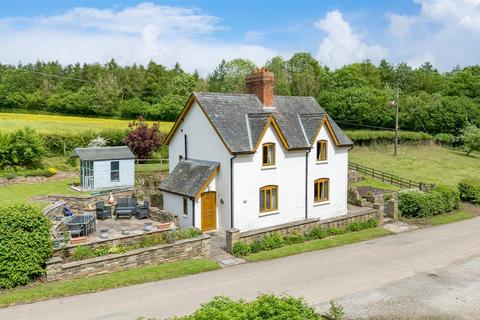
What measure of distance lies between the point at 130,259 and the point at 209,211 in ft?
23.2

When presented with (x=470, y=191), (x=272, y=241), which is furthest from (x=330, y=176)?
(x=470, y=191)

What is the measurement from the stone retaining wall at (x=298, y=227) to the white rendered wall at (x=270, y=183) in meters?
1.81

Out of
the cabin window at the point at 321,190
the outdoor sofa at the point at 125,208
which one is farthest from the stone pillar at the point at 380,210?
the outdoor sofa at the point at 125,208

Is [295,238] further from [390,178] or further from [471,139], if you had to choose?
[471,139]

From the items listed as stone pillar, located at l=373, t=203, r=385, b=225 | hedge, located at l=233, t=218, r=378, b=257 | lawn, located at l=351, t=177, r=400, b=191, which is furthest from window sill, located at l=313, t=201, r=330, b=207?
lawn, located at l=351, t=177, r=400, b=191

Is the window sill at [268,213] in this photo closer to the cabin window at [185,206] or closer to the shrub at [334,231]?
the shrub at [334,231]

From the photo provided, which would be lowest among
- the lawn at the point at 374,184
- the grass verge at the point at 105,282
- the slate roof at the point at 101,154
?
the grass verge at the point at 105,282

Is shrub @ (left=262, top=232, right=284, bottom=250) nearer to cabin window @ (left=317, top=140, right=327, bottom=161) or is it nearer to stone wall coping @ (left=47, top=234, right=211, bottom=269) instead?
stone wall coping @ (left=47, top=234, right=211, bottom=269)

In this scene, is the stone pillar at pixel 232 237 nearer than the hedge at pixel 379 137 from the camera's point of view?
Yes

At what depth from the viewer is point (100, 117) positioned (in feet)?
242

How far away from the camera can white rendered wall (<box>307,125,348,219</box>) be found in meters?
26.7

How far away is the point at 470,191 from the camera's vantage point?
32938 millimetres

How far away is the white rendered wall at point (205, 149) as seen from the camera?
23656mm

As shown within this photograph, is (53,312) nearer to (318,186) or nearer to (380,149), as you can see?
(318,186)
